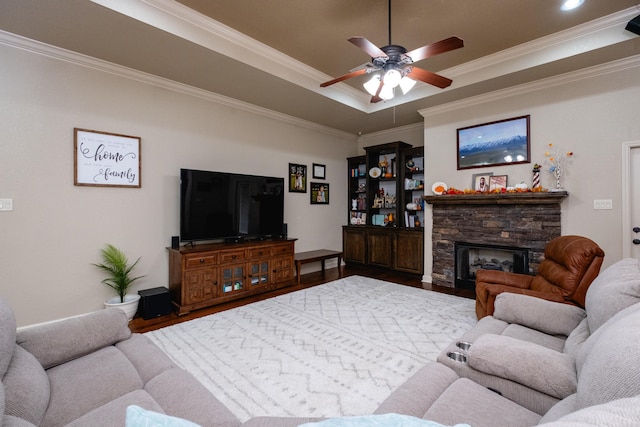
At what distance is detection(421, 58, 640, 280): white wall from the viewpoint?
353cm

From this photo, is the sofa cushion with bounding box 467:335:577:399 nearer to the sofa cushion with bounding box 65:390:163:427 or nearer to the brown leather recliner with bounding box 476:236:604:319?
the brown leather recliner with bounding box 476:236:604:319

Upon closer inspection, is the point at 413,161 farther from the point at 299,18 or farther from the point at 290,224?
the point at 299,18

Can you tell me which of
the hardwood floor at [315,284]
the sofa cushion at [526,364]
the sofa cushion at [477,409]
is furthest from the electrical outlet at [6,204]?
the sofa cushion at [526,364]

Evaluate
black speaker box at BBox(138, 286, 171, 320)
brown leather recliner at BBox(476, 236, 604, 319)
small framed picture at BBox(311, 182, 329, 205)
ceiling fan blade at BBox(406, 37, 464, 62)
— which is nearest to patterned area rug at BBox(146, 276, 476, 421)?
black speaker box at BBox(138, 286, 171, 320)

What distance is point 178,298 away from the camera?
3.66 m

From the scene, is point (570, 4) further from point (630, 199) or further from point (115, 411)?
point (115, 411)

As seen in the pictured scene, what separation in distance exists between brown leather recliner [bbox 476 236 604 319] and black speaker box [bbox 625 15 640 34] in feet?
6.89

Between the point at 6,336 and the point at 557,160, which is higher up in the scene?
the point at 557,160

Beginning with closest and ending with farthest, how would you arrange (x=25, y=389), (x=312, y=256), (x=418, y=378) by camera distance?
(x=25, y=389), (x=418, y=378), (x=312, y=256)

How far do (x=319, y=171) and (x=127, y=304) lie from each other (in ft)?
12.8

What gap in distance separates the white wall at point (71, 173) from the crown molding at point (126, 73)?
2.2 inches

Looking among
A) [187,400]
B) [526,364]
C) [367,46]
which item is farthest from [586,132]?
[187,400]

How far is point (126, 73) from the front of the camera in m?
3.60

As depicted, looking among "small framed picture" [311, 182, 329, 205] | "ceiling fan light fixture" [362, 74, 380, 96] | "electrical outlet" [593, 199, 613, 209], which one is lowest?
"electrical outlet" [593, 199, 613, 209]
